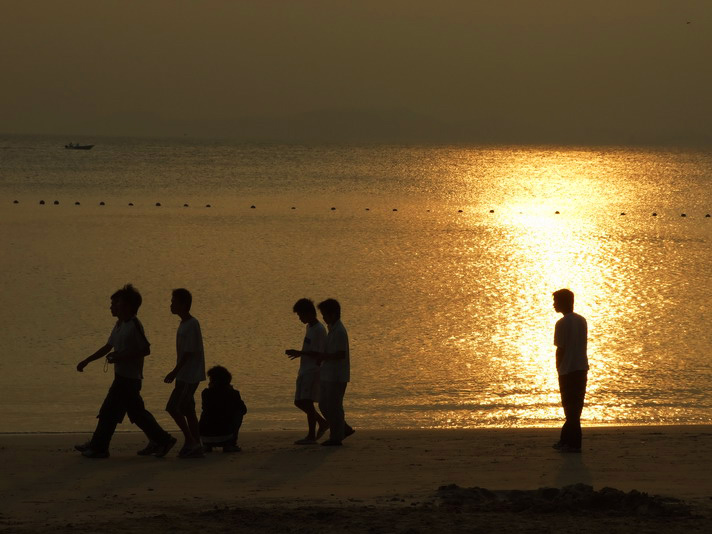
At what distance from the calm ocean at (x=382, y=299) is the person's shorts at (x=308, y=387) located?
82.3 inches

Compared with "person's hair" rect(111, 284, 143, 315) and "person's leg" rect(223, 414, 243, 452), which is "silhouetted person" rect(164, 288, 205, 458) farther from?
"person's leg" rect(223, 414, 243, 452)

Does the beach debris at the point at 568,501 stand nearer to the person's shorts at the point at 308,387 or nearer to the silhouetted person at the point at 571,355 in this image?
the silhouetted person at the point at 571,355

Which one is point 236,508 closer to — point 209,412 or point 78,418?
point 209,412

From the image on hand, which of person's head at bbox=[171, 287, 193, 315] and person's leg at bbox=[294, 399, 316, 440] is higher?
person's head at bbox=[171, 287, 193, 315]

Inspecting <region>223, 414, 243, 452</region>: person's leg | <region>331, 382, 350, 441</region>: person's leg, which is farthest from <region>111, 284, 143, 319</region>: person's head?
<region>331, 382, 350, 441</region>: person's leg

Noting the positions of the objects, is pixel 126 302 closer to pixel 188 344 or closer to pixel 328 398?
pixel 188 344

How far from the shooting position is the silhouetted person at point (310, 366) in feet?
31.9

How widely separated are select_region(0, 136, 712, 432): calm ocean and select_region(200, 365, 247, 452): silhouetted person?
93.2 inches

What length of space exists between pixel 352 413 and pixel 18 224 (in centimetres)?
3190

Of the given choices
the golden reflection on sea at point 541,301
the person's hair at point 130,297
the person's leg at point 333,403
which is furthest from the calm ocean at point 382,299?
the person's hair at point 130,297

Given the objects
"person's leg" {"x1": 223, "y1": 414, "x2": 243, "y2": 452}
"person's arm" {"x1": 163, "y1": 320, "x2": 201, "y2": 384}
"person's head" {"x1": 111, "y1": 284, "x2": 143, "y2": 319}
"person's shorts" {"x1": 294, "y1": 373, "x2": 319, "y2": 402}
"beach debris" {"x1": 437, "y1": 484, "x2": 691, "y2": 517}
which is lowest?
"beach debris" {"x1": 437, "y1": 484, "x2": 691, "y2": 517}

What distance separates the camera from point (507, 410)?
13039 mm

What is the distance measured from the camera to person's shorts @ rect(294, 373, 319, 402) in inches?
392

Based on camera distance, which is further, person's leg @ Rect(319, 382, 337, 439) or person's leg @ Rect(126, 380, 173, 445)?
person's leg @ Rect(319, 382, 337, 439)
